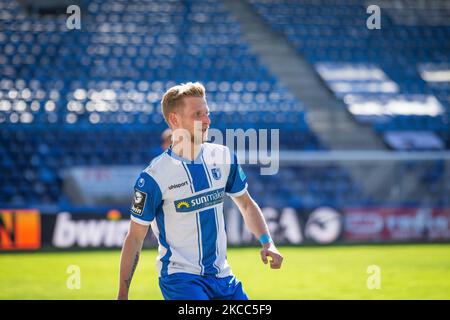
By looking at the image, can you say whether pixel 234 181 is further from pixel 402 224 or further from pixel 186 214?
pixel 402 224

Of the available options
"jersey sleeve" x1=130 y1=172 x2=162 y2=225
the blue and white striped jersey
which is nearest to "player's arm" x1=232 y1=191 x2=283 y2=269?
the blue and white striped jersey

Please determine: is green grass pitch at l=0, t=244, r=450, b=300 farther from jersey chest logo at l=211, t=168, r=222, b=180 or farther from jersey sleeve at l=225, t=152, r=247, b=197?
jersey chest logo at l=211, t=168, r=222, b=180

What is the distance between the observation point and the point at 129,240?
4836mm

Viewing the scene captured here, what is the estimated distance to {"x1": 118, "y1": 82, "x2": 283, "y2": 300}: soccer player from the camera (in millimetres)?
4852

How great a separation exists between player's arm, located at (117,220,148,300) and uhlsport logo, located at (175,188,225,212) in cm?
28

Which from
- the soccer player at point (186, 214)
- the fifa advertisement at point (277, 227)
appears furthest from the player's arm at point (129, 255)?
the fifa advertisement at point (277, 227)

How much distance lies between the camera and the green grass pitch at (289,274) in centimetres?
955

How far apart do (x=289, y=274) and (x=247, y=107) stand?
10196 millimetres

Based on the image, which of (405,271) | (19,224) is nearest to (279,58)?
(19,224)

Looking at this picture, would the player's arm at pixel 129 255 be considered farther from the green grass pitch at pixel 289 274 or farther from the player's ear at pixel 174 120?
the green grass pitch at pixel 289 274

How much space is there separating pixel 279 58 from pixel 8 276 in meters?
13.6

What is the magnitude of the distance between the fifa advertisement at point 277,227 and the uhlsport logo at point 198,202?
1103 centimetres

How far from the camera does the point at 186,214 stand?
496 cm
